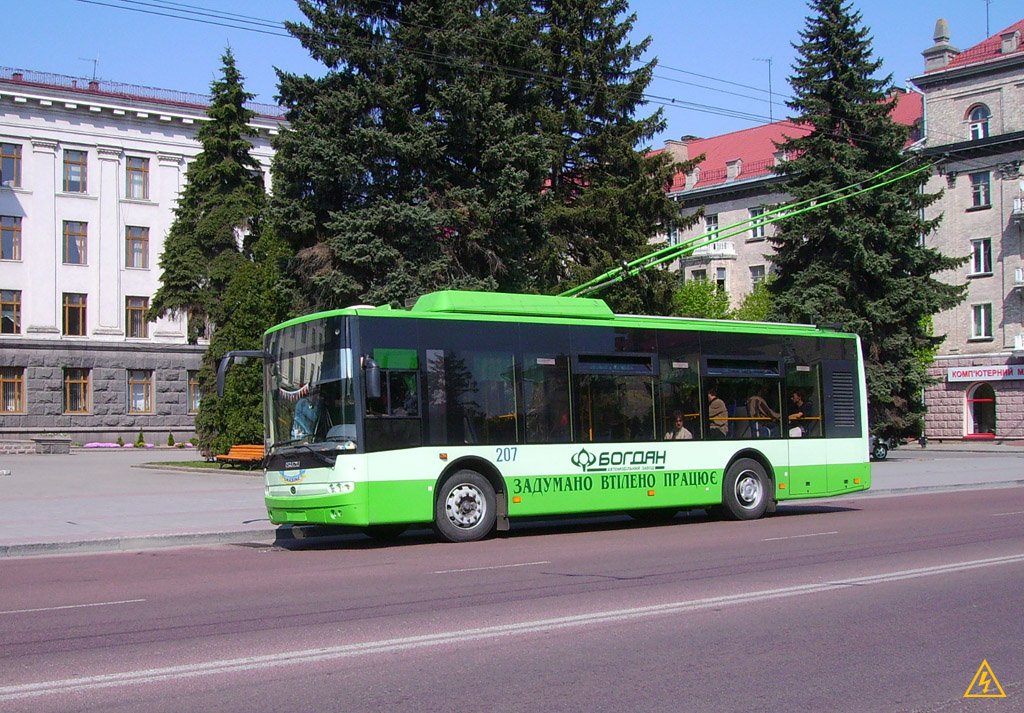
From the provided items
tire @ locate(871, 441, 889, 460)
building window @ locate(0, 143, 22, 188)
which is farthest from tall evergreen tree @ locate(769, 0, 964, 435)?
building window @ locate(0, 143, 22, 188)

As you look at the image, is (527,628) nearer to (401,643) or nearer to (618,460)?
(401,643)

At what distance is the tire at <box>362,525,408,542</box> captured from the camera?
15.3 metres

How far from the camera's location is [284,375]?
583 inches

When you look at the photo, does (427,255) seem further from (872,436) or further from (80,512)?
(872,436)

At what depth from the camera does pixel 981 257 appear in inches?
2206

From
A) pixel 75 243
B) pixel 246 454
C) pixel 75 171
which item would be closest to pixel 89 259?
pixel 75 243

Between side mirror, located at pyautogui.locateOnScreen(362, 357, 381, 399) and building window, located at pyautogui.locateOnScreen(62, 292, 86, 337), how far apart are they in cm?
4397

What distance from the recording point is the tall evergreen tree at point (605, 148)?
34094 mm

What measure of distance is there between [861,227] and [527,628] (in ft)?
103

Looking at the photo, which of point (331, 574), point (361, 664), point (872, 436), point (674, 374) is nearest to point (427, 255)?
point (674, 374)

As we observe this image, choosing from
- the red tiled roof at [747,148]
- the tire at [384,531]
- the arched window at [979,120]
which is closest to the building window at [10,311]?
the red tiled roof at [747,148]

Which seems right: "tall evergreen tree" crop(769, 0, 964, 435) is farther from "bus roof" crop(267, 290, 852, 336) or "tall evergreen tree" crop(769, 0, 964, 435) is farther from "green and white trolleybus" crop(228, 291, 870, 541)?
"bus roof" crop(267, 290, 852, 336)

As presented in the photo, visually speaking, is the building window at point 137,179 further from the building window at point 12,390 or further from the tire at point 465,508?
the tire at point 465,508

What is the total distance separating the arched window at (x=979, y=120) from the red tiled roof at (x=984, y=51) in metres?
2.31
